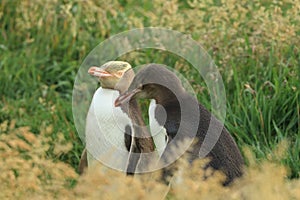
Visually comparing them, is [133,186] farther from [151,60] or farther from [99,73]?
[151,60]

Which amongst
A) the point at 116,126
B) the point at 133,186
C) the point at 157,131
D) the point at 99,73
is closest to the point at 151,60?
the point at 99,73

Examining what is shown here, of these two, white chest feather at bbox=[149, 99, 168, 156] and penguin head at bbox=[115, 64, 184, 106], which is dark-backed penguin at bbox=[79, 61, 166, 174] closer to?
white chest feather at bbox=[149, 99, 168, 156]

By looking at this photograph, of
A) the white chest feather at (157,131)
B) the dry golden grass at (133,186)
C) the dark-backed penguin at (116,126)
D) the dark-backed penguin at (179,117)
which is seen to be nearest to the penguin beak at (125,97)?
the dark-backed penguin at (179,117)

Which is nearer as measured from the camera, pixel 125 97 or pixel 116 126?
pixel 125 97

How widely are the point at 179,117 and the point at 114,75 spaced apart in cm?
57

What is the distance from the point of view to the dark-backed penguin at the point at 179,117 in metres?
4.39

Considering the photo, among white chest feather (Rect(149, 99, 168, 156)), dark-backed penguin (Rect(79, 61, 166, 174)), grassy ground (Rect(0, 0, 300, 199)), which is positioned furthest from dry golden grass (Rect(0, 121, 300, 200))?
dark-backed penguin (Rect(79, 61, 166, 174))

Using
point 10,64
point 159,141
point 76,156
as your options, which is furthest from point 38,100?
point 159,141

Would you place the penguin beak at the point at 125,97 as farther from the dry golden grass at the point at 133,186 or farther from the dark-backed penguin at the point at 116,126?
the dry golden grass at the point at 133,186

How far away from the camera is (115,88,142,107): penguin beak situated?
14.6 feet

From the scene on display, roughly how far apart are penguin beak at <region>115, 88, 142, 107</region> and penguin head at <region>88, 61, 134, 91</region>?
369 millimetres

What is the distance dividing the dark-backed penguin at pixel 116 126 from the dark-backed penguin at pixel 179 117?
0.32m

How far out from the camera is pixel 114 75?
4895 millimetres

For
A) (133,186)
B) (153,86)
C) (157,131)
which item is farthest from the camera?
(157,131)
